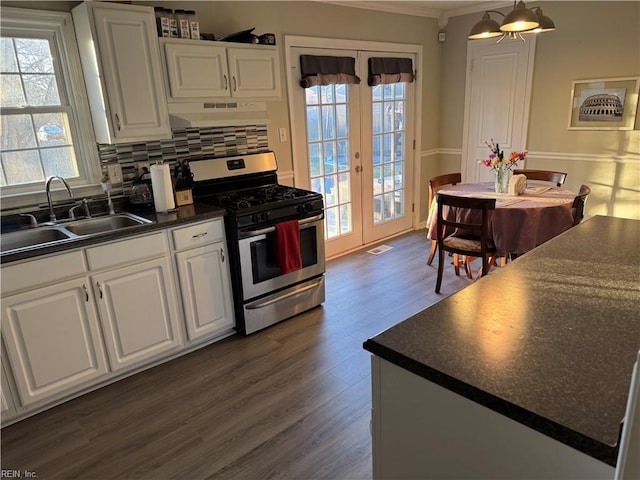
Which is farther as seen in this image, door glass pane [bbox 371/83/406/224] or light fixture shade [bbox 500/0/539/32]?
door glass pane [bbox 371/83/406/224]

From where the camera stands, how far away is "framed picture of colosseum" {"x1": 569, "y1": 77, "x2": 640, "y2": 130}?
A: 3.85 m

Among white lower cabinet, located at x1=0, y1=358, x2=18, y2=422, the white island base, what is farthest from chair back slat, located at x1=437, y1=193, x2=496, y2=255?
white lower cabinet, located at x1=0, y1=358, x2=18, y2=422

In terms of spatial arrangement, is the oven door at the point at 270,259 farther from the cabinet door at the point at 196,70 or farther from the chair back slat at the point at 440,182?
the chair back slat at the point at 440,182

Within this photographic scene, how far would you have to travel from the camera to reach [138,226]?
2.35 m

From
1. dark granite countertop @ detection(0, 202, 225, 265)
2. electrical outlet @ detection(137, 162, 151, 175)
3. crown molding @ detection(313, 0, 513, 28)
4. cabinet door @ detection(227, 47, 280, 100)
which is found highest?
crown molding @ detection(313, 0, 513, 28)

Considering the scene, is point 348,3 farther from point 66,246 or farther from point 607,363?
point 607,363

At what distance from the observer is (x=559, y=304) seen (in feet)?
4.16

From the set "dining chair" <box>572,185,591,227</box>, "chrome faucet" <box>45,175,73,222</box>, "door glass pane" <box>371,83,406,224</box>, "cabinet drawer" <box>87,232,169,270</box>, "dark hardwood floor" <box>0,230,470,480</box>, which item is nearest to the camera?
"dark hardwood floor" <box>0,230,470,480</box>

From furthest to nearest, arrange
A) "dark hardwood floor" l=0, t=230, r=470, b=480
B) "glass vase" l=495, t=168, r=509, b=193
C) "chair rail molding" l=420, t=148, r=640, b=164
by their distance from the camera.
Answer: "chair rail molding" l=420, t=148, r=640, b=164 < "glass vase" l=495, t=168, r=509, b=193 < "dark hardwood floor" l=0, t=230, r=470, b=480

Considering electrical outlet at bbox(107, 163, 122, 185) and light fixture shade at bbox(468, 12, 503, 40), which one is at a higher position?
light fixture shade at bbox(468, 12, 503, 40)

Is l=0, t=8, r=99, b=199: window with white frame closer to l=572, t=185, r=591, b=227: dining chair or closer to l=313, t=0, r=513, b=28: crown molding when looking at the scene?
l=313, t=0, r=513, b=28: crown molding

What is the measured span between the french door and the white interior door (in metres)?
0.67

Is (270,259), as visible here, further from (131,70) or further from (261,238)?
(131,70)

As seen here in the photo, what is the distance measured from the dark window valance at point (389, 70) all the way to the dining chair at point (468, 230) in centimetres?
160
